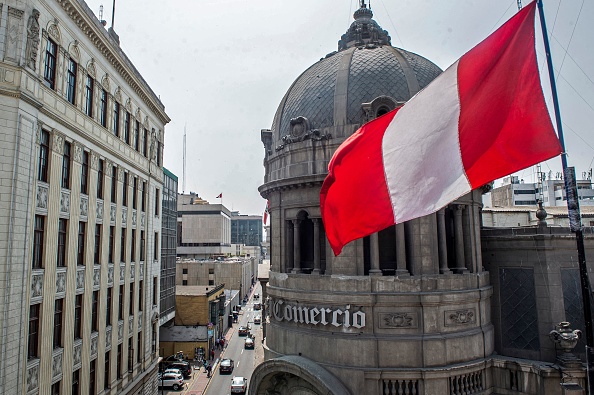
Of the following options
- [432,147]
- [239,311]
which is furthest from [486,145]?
[239,311]

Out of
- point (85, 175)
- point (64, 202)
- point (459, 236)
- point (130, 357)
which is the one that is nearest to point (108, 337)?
point (130, 357)

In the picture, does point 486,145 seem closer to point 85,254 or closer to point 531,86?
point 531,86

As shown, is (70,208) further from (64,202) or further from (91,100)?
(91,100)

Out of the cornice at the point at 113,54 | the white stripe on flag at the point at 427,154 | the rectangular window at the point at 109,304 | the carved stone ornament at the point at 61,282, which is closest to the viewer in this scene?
the white stripe on flag at the point at 427,154

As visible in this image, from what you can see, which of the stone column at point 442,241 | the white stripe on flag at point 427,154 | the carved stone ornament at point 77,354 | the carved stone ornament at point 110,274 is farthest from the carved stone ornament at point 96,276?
the white stripe on flag at point 427,154

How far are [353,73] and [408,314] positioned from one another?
44.6 feet

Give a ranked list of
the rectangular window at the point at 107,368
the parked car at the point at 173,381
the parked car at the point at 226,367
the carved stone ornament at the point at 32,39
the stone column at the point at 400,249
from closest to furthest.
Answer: the carved stone ornament at the point at 32,39, the stone column at the point at 400,249, the rectangular window at the point at 107,368, the parked car at the point at 173,381, the parked car at the point at 226,367

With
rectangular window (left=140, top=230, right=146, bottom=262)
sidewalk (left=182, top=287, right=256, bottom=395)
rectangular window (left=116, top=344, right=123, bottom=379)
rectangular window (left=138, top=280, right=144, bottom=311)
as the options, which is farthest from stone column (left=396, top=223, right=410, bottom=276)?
sidewalk (left=182, top=287, right=256, bottom=395)

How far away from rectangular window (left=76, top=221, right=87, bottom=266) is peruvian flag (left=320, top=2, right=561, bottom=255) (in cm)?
1717

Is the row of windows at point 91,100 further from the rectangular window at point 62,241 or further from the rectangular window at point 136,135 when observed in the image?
the rectangular window at point 62,241

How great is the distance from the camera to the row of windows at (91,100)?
860 inches

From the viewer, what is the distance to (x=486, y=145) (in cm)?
1080

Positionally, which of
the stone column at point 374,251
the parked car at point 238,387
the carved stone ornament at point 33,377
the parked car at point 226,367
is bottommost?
the parked car at point 226,367

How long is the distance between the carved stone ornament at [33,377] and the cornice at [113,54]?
56.7 ft
